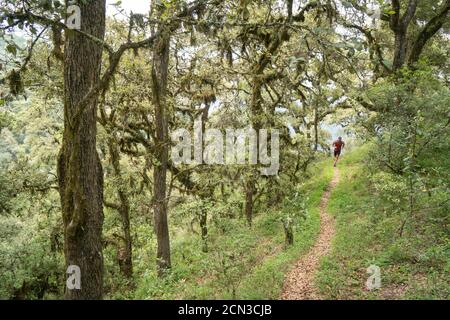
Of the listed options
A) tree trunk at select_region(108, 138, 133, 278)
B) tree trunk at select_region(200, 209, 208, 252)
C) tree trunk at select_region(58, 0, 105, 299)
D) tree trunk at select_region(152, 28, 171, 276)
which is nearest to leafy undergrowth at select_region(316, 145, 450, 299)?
tree trunk at select_region(200, 209, 208, 252)

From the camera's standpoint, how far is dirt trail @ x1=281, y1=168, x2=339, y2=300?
28.0 feet

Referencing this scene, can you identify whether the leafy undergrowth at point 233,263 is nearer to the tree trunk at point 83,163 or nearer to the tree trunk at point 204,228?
the tree trunk at point 204,228

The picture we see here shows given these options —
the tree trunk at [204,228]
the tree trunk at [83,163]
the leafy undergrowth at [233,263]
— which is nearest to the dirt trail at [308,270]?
the leafy undergrowth at [233,263]

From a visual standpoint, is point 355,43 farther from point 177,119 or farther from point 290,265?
point 177,119

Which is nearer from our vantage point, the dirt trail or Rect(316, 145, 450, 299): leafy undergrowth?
Rect(316, 145, 450, 299): leafy undergrowth

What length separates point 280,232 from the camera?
1534 cm

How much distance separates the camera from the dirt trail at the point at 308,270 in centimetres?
855

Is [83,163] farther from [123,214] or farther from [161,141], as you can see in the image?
[123,214]

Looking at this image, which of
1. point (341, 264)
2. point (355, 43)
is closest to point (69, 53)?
point (355, 43)

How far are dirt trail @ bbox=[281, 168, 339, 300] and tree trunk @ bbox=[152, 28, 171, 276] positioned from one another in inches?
148

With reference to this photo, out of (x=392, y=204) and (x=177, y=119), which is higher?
(x=177, y=119)

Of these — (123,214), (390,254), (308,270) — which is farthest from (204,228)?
(390,254)

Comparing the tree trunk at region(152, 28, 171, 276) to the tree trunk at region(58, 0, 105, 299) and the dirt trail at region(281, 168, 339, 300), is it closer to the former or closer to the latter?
the dirt trail at region(281, 168, 339, 300)

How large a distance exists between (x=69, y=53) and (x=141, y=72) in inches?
278
